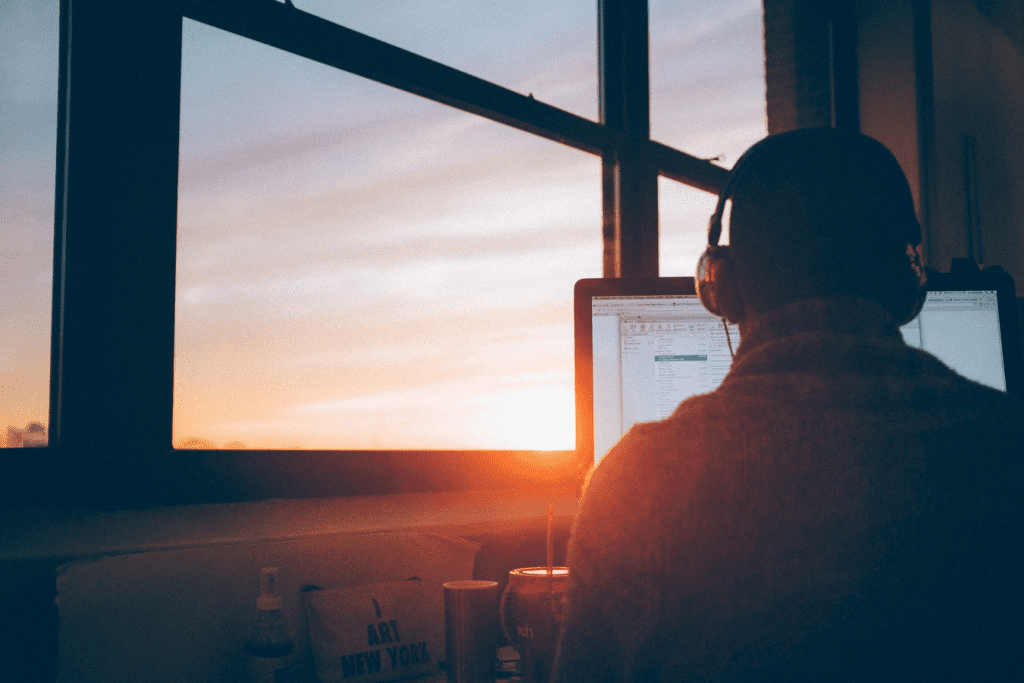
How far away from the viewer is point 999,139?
123 inches

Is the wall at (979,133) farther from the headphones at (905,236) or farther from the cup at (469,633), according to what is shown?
the cup at (469,633)

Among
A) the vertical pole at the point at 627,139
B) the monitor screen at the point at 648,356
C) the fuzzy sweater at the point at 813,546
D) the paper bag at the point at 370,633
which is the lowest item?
the paper bag at the point at 370,633

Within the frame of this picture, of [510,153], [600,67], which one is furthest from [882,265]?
[600,67]

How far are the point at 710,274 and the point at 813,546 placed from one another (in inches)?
17.6

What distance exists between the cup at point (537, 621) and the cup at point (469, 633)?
5 cm

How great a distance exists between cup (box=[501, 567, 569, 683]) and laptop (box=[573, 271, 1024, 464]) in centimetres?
27

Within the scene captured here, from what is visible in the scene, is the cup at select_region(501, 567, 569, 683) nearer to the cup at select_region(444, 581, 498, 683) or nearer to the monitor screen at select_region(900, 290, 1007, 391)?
the cup at select_region(444, 581, 498, 683)

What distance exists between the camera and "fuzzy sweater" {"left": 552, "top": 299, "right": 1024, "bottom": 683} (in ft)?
1.69

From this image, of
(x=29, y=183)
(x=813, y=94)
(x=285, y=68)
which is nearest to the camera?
(x=29, y=183)

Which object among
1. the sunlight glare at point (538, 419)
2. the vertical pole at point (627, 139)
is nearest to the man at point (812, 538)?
the sunlight glare at point (538, 419)

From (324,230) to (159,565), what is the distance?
0.74 m

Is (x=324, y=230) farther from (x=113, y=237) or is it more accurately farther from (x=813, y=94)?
(x=813, y=94)

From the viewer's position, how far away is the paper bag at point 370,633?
0.96 metres

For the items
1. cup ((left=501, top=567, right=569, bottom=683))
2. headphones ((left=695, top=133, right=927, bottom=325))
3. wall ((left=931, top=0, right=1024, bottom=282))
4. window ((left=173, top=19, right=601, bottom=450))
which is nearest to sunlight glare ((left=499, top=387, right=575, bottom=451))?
window ((left=173, top=19, right=601, bottom=450))
